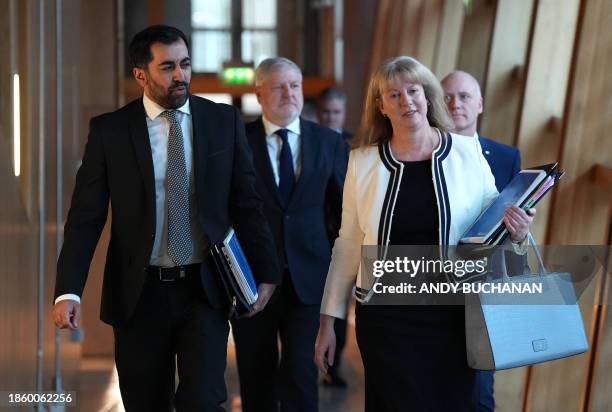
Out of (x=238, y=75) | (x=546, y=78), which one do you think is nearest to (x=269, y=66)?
(x=546, y=78)

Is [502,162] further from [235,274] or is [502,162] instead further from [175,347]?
[175,347]

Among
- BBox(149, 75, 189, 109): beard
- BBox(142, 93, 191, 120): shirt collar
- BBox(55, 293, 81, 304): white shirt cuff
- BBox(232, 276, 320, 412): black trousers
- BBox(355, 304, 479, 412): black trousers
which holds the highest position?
BBox(149, 75, 189, 109): beard

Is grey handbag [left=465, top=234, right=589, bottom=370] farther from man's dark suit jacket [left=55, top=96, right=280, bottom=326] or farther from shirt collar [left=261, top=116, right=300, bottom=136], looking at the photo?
shirt collar [left=261, top=116, right=300, bottom=136]

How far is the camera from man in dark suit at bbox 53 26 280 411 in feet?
12.9

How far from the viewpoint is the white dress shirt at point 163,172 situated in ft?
13.0

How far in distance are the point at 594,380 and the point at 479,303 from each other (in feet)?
4.37

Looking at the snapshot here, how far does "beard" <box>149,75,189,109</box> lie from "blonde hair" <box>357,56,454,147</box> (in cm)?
68

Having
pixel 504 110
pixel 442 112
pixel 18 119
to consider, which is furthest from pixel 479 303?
pixel 504 110

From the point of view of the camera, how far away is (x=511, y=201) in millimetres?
3328

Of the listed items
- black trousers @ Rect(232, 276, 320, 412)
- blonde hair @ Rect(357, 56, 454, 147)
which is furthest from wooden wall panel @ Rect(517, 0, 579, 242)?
blonde hair @ Rect(357, 56, 454, 147)

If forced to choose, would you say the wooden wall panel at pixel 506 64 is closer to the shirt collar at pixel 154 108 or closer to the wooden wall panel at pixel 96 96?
the wooden wall panel at pixel 96 96

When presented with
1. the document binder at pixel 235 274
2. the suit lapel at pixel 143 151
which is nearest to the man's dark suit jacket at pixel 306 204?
the document binder at pixel 235 274

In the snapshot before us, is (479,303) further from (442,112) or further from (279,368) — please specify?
(279,368)

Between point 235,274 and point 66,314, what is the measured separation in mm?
614
